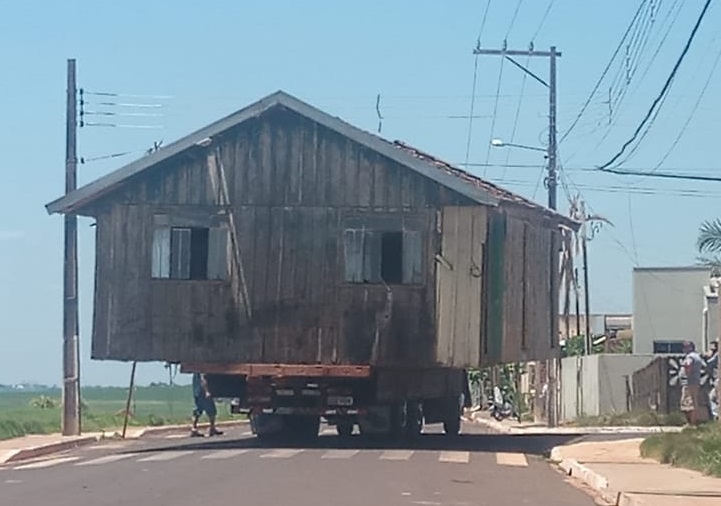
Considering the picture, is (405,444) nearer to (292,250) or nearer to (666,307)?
(292,250)

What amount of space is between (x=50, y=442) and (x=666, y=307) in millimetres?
30114

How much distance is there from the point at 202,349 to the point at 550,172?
63.3ft

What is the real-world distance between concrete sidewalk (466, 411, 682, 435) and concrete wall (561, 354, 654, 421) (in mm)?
1542

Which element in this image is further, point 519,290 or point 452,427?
point 452,427

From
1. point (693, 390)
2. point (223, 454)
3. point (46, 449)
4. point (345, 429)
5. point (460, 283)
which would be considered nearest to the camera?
point (223, 454)

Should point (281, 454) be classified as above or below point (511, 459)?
above

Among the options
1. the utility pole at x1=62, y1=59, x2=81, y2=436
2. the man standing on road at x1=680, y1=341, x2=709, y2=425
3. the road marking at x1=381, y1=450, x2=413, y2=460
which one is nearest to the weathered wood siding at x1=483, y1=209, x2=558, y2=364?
the man standing on road at x1=680, y1=341, x2=709, y2=425

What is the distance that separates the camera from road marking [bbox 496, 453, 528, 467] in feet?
75.8

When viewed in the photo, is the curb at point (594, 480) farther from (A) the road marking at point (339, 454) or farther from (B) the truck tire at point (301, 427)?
(B) the truck tire at point (301, 427)

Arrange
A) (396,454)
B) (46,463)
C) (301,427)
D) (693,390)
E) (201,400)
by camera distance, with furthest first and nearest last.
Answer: (201,400) → (693,390) → (301,427) → (396,454) → (46,463)

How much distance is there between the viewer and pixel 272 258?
2864cm

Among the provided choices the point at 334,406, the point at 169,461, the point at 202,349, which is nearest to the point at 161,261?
the point at 202,349

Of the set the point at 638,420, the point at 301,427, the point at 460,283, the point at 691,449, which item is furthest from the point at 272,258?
the point at 638,420

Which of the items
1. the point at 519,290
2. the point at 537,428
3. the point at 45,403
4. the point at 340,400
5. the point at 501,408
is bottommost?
the point at 45,403
